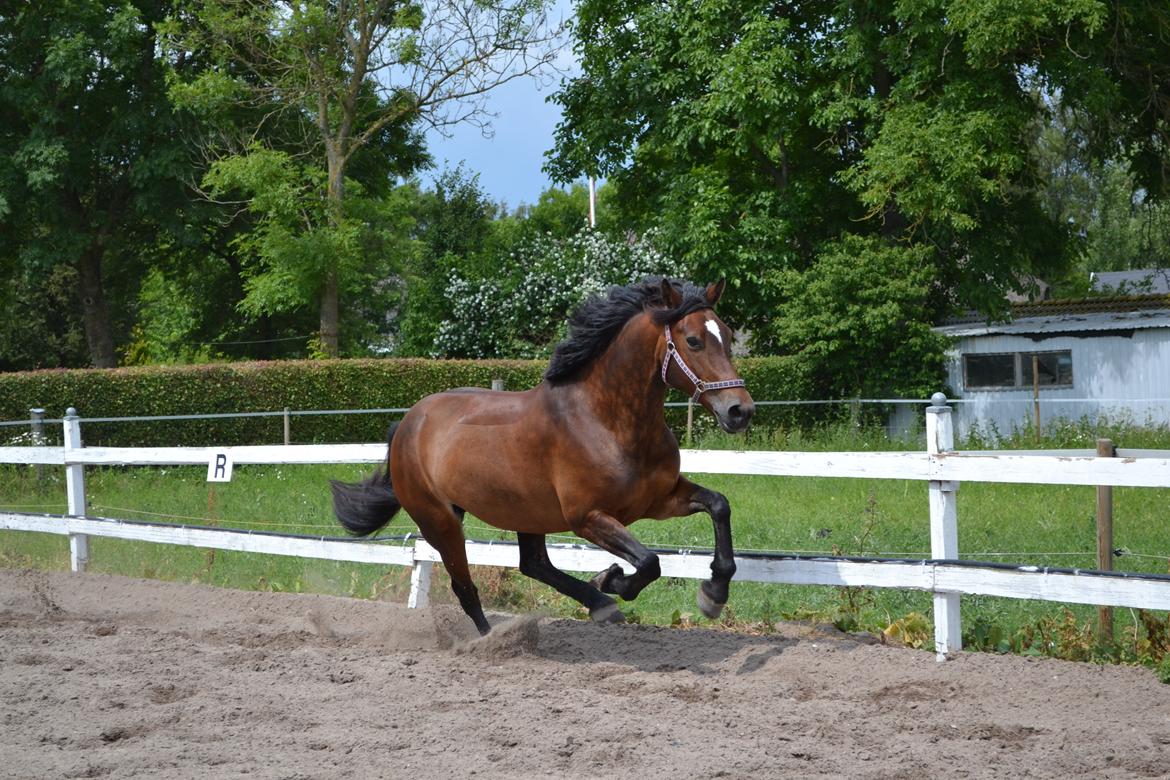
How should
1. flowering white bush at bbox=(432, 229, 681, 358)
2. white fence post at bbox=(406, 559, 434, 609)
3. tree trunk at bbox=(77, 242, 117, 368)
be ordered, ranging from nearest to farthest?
white fence post at bbox=(406, 559, 434, 609) → flowering white bush at bbox=(432, 229, 681, 358) → tree trunk at bbox=(77, 242, 117, 368)

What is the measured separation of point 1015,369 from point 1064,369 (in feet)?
2.97

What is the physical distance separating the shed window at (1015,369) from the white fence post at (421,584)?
1727cm

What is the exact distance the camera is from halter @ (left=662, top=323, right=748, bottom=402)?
5.51 meters

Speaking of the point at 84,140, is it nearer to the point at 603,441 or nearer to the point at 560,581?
the point at 560,581

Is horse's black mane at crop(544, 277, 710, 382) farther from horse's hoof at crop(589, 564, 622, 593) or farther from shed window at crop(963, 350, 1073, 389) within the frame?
shed window at crop(963, 350, 1073, 389)

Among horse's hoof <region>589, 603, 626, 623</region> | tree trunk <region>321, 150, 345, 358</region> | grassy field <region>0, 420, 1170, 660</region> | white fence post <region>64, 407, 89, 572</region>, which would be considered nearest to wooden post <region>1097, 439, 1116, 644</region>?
grassy field <region>0, 420, 1170, 660</region>

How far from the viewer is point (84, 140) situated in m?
29.1

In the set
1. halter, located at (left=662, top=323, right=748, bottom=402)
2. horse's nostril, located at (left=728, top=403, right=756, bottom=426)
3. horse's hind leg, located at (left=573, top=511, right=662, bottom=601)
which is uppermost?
halter, located at (left=662, top=323, right=748, bottom=402)

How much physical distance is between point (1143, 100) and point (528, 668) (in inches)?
855

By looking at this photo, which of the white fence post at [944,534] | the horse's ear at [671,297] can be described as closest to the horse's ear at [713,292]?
the horse's ear at [671,297]

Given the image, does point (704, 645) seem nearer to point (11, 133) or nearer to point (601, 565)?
point (601, 565)

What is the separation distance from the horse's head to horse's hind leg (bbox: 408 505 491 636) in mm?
1849

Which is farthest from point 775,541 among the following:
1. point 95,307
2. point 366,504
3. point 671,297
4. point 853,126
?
point 95,307

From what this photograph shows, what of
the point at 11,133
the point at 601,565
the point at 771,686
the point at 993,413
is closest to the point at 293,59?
the point at 11,133
